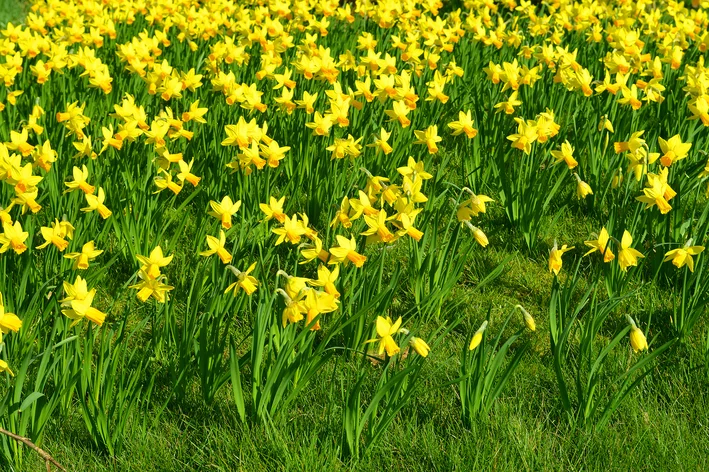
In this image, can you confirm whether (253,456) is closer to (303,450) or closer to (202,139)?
(303,450)

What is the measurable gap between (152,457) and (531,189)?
1794 millimetres

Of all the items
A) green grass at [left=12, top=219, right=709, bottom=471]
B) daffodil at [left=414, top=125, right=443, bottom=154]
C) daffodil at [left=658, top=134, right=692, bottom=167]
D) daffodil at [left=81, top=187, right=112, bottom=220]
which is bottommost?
green grass at [left=12, top=219, right=709, bottom=471]

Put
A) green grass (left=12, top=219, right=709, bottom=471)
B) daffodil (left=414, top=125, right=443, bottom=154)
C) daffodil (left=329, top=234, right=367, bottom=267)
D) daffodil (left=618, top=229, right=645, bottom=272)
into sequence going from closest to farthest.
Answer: green grass (left=12, top=219, right=709, bottom=471)
daffodil (left=329, top=234, right=367, bottom=267)
daffodil (left=618, top=229, right=645, bottom=272)
daffodil (left=414, top=125, right=443, bottom=154)

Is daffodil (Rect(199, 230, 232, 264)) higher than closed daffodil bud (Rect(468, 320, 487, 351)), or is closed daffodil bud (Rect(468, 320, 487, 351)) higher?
daffodil (Rect(199, 230, 232, 264))

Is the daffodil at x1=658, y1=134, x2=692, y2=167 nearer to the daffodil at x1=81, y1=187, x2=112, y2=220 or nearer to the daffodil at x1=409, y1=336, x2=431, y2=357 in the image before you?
the daffodil at x1=409, y1=336, x2=431, y2=357

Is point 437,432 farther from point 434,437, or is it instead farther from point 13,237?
point 13,237

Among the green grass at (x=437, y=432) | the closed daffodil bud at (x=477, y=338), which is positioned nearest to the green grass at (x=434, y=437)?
the green grass at (x=437, y=432)

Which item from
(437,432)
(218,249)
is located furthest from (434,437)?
(218,249)

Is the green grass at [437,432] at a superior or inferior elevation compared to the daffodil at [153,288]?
inferior

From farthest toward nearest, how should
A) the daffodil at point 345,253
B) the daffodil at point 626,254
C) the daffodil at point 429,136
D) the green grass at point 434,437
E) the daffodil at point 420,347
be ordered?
the daffodil at point 429,136
the daffodil at point 626,254
the daffodil at point 345,253
the green grass at point 434,437
the daffodil at point 420,347

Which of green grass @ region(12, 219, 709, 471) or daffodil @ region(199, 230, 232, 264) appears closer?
green grass @ region(12, 219, 709, 471)

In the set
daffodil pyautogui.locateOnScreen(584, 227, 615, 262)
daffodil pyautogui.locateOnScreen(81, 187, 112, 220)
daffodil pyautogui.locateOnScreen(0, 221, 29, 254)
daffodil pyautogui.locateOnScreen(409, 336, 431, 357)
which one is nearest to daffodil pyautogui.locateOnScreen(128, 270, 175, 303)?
daffodil pyautogui.locateOnScreen(0, 221, 29, 254)

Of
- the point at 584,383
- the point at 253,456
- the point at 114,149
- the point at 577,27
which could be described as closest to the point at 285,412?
the point at 253,456

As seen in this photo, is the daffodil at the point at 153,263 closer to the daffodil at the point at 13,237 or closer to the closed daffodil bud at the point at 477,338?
the daffodil at the point at 13,237
